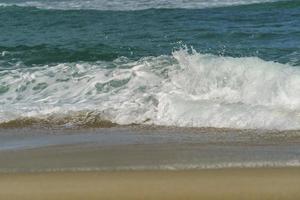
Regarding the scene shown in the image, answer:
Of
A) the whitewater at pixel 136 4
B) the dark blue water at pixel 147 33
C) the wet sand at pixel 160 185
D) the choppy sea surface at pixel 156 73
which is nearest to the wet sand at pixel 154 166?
the wet sand at pixel 160 185

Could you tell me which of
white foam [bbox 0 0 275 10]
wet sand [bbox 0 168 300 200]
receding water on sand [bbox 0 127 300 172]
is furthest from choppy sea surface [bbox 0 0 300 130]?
white foam [bbox 0 0 275 10]

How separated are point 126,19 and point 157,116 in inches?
393

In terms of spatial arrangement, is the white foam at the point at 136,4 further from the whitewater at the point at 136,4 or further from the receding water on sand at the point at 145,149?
the receding water on sand at the point at 145,149

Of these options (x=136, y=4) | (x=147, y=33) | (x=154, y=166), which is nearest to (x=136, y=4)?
(x=136, y=4)

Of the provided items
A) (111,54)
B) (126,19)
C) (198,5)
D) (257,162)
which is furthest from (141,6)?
(257,162)

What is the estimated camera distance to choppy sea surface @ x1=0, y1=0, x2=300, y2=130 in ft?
23.5

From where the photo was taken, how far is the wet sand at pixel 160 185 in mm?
4129

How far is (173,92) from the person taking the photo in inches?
309

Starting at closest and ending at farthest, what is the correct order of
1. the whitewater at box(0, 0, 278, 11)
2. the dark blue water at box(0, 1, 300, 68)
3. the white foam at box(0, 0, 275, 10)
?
the dark blue water at box(0, 1, 300, 68)
the whitewater at box(0, 0, 278, 11)
the white foam at box(0, 0, 275, 10)

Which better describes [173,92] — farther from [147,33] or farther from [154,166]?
[147,33]

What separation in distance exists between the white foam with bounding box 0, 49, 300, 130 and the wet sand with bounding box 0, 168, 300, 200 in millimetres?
1979

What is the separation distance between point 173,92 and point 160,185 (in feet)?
11.8

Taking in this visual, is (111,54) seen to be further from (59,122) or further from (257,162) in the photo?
(257,162)

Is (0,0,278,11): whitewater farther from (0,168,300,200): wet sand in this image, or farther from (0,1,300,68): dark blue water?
(0,168,300,200): wet sand
